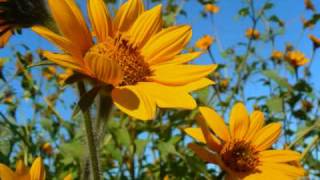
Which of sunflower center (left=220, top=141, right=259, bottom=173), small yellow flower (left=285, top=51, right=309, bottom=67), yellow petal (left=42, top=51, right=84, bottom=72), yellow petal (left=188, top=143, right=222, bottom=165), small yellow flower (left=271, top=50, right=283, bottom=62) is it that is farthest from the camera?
small yellow flower (left=271, top=50, right=283, bottom=62)

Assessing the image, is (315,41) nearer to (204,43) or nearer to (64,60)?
(204,43)

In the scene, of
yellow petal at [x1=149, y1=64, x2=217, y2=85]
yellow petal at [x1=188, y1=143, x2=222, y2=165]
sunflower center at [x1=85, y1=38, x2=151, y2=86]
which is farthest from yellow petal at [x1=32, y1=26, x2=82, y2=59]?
yellow petal at [x1=188, y1=143, x2=222, y2=165]

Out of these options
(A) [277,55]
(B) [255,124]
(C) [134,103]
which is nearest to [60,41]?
(C) [134,103]

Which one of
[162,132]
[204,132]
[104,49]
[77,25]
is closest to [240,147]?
[204,132]

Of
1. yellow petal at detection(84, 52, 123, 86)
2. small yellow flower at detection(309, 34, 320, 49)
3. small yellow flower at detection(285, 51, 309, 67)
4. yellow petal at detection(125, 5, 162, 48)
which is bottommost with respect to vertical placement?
yellow petal at detection(84, 52, 123, 86)

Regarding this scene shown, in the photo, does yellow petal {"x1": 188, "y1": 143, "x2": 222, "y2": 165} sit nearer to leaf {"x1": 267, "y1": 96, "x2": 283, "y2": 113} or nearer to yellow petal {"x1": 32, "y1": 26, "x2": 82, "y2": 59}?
yellow petal {"x1": 32, "y1": 26, "x2": 82, "y2": 59}

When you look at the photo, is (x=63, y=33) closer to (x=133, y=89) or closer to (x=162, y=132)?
(x=133, y=89)

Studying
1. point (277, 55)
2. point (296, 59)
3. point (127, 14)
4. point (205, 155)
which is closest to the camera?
point (127, 14)
